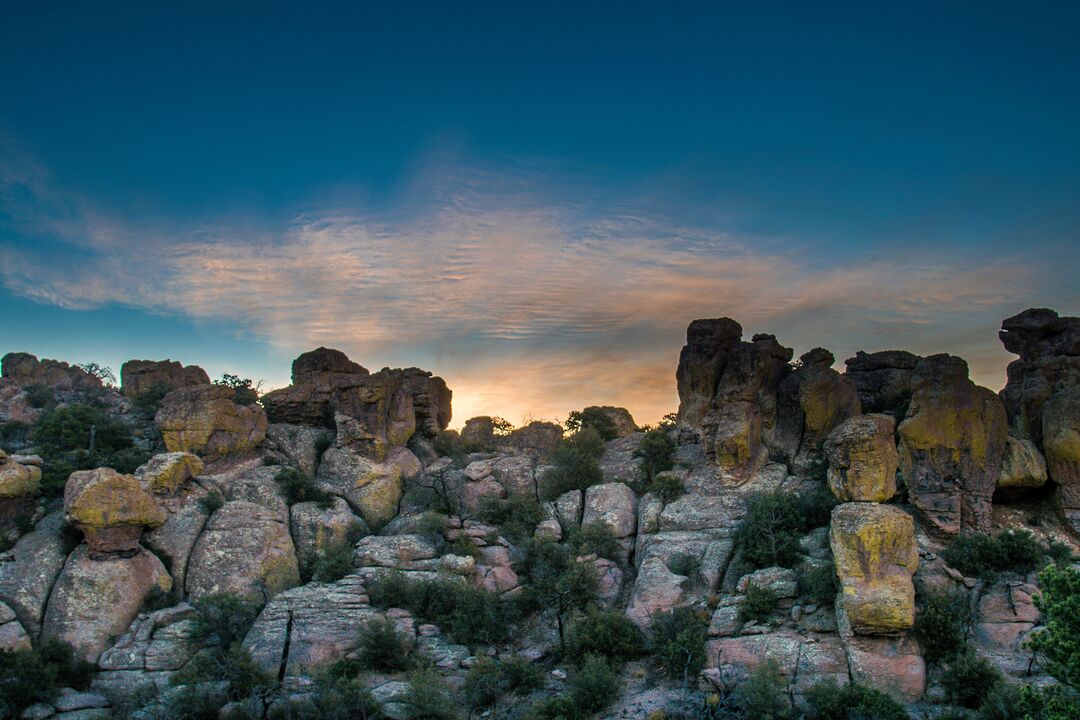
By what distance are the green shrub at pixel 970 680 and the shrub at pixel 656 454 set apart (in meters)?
19.8

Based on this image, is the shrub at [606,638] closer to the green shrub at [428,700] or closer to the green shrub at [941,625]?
the green shrub at [428,700]

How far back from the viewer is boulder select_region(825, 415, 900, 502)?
3231 centimetres

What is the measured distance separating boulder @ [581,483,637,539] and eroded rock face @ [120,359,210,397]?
32497mm

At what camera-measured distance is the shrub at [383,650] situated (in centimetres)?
3067

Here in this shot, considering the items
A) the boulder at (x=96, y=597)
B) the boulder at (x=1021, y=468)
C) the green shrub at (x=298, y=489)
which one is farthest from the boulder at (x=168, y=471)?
the boulder at (x=1021, y=468)

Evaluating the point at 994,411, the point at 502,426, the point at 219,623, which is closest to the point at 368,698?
the point at 219,623

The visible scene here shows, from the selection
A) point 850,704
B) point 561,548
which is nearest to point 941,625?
point 850,704

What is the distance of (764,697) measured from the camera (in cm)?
2514

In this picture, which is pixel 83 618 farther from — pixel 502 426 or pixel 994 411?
pixel 994 411

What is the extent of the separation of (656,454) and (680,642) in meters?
17.8

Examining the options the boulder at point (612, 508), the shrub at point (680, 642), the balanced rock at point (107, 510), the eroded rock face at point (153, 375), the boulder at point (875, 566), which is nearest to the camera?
the boulder at point (875, 566)

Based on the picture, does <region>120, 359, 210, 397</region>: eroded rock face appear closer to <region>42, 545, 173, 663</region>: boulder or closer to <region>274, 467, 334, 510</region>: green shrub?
<region>274, 467, 334, 510</region>: green shrub

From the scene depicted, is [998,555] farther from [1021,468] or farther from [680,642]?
[680,642]

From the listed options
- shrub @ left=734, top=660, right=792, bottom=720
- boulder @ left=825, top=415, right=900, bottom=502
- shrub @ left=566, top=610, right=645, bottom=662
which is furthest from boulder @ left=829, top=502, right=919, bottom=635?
shrub @ left=566, top=610, right=645, bottom=662
